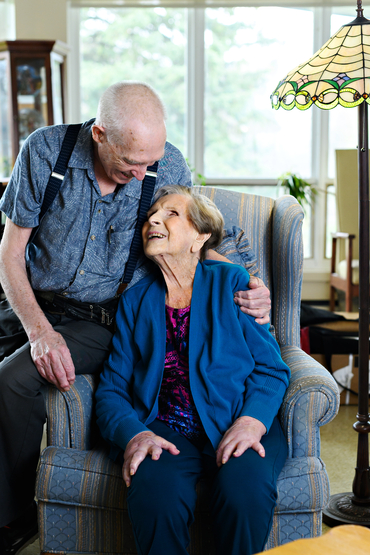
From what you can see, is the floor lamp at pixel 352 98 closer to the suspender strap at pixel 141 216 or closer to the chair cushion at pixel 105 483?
the suspender strap at pixel 141 216

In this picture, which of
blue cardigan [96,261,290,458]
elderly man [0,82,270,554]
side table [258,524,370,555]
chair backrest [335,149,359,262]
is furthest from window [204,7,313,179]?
side table [258,524,370,555]

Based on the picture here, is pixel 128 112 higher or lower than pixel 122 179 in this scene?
higher

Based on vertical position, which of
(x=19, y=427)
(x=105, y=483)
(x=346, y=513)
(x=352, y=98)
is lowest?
(x=346, y=513)

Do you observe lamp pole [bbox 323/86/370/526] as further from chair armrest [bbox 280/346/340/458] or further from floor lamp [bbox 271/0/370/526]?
chair armrest [bbox 280/346/340/458]

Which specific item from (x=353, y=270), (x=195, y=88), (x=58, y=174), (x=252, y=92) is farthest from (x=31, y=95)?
(x=58, y=174)

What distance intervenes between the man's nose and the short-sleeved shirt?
3.7 inches

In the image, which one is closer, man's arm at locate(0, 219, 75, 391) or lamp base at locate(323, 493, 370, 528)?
man's arm at locate(0, 219, 75, 391)

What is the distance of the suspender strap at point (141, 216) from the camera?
1.60 m

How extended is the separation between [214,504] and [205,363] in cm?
35

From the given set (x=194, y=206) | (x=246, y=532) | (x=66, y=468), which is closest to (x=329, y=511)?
(x=246, y=532)

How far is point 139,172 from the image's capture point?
1.48 metres

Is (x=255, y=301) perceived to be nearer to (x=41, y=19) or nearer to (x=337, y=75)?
(x=337, y=75)

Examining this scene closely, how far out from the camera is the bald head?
4.58 feet

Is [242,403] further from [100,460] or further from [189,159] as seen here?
[189,159]
